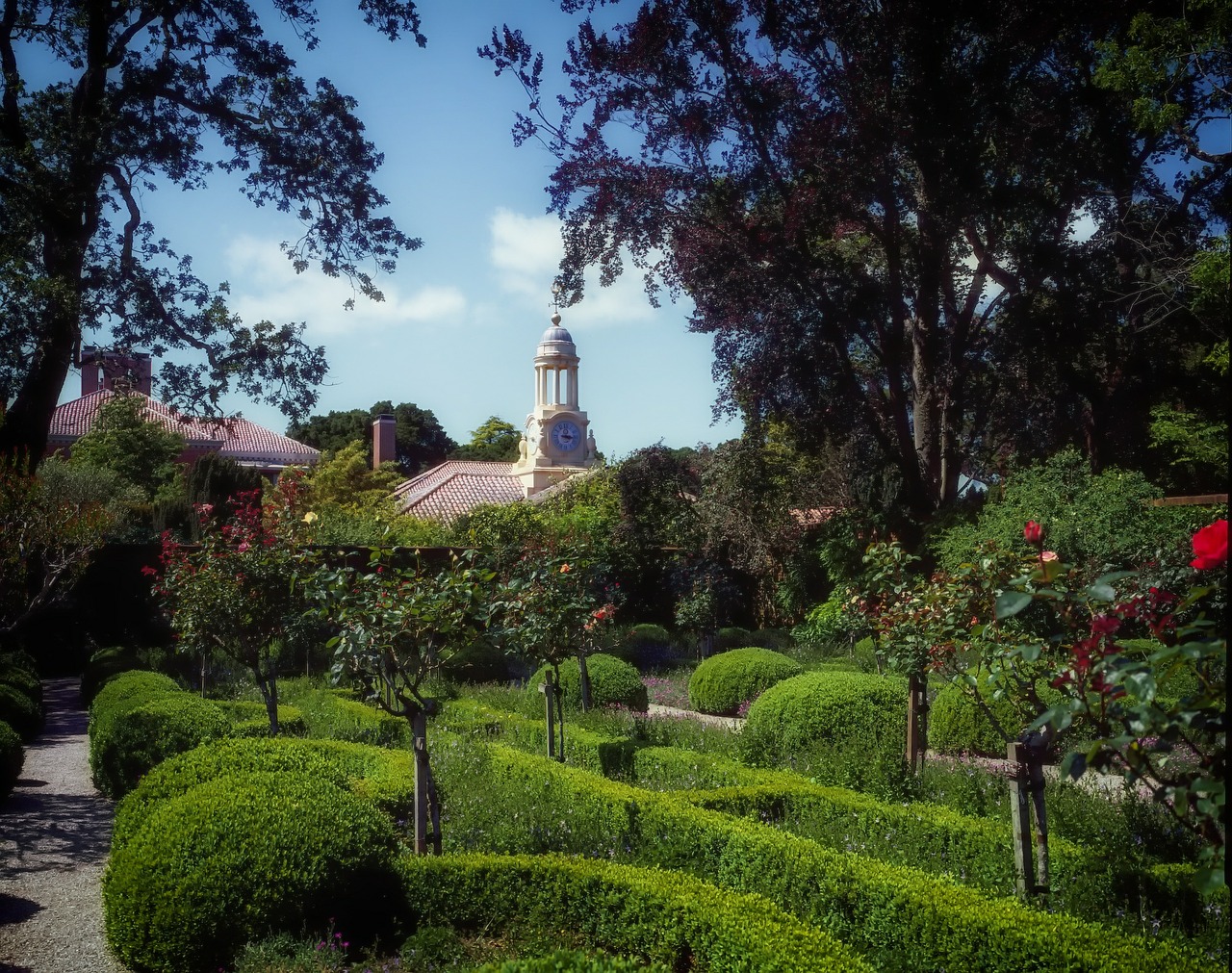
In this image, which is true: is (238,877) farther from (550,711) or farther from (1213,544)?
(550,711)

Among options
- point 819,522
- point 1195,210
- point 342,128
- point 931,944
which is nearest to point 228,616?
point 342,128

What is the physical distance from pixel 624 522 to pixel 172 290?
36.6 ft

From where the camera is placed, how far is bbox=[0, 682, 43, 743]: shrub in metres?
10.7

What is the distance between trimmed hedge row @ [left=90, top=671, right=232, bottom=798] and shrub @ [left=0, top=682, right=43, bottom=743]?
6.21 ft

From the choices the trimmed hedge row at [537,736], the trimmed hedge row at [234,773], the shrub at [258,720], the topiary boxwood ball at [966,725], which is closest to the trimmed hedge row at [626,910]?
the trimmed hedge row at [234,773]

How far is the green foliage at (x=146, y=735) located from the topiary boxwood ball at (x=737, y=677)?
6329 millimetres

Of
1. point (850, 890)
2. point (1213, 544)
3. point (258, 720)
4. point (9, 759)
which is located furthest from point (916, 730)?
point (9, 759)

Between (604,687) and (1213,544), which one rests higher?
(1213,544)

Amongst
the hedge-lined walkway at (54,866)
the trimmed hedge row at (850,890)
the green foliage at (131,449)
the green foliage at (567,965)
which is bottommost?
the hedge-lined walkway at (54,866)

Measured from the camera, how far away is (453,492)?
116ft

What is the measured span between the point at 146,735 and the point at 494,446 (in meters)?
51.1

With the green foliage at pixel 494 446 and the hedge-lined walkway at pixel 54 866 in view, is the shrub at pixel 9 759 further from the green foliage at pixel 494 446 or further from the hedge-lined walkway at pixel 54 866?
the green foliage at pixel 494 446

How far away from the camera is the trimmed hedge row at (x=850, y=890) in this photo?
4.01m

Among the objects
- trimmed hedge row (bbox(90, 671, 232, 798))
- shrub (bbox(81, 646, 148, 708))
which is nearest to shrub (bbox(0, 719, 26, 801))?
trimmed hedge row (bbox(90, 671, 232, 798))
